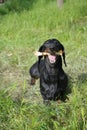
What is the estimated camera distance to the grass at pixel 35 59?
4.30 m

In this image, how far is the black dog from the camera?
4367 millimetres

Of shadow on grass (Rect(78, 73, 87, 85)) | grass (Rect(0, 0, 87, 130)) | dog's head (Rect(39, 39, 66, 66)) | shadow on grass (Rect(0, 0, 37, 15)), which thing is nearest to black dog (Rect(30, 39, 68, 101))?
dog's head (Rect(39, 39, 66, 66))

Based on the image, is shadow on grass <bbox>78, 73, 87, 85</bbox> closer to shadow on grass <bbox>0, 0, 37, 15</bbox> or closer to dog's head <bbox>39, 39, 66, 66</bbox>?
dog's head <bbox>39, 39, 66, 66</bbox>

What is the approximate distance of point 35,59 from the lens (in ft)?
20.0

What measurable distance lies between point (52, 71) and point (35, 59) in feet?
5.44

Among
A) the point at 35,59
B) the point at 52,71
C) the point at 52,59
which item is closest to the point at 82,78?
the point at 52,71

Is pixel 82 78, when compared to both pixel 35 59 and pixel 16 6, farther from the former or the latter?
pixel 16 6

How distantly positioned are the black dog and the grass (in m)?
0.13

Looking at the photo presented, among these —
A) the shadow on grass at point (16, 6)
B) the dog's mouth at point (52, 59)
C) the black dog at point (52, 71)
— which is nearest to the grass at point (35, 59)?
the shadow on grass at point (16, 6)

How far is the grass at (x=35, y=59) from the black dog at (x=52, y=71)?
0.41 feet

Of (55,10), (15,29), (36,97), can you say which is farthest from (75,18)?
(36,97)

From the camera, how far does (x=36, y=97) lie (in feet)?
16.2

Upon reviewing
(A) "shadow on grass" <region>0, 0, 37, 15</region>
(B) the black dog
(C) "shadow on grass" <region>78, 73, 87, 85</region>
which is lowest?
(C) "shadow on grass" <region>78, 73, 87, 85</region>

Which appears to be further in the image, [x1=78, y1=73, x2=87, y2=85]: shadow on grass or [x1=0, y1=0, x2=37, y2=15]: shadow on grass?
[x1=0, y1=0, x2=37, y2=15]: shadow on grass
